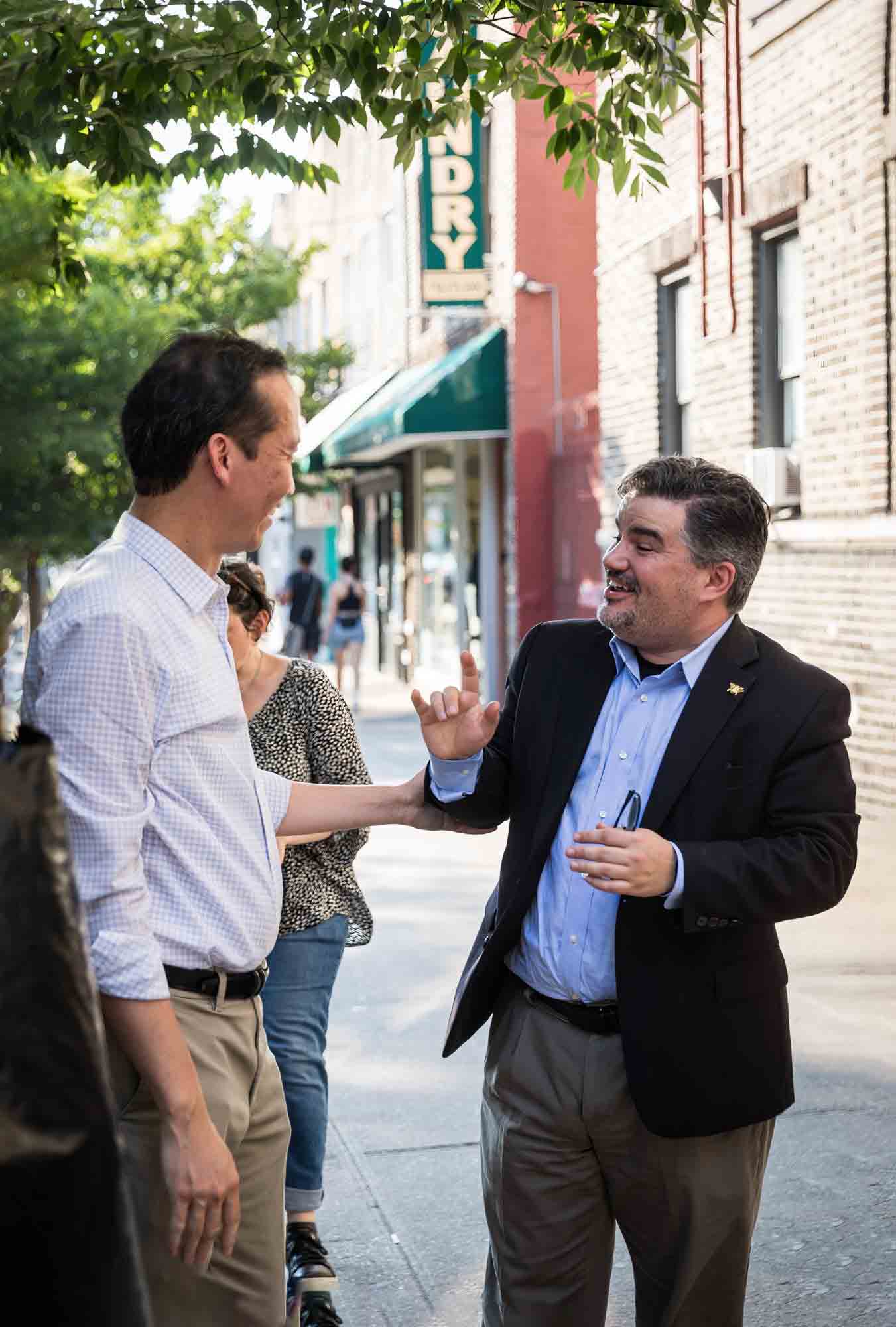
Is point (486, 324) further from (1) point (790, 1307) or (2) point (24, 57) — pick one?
(1) point (790, 1307)

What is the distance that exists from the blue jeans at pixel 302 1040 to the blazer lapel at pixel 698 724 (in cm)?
151

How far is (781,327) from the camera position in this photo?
12.2 m

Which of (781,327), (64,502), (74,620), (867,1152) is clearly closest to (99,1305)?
(74,620)

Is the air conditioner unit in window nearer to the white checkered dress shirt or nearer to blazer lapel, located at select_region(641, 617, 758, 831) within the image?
blazer lapel, located at select_region(641, 617, 758, 831)

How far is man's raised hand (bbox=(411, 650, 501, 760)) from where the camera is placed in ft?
9.80

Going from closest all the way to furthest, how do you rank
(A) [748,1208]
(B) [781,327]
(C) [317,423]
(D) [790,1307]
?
(A) [748,1208] < (D) [790,1307] < (B) [781,327] < (C) [317,423]

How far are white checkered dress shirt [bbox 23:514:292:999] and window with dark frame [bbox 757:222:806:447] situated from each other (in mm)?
10106

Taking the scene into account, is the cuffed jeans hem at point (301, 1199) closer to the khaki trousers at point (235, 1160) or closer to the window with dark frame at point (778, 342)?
the khaki trousers at point (235, 1160)

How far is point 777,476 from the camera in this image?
38.4ft

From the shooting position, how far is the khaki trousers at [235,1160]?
7.72 ft

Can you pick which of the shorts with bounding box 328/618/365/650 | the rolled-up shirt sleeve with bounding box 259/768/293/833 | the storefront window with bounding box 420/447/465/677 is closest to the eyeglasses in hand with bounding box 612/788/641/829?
the rolled-up shirt sleeve with bounding box 259/768/293/833

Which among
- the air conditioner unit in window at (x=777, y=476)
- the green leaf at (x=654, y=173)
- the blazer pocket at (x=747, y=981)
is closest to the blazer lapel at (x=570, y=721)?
the blazer pocket at (x=747, y=981)

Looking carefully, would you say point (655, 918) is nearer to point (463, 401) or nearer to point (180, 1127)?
point (180, 1127)

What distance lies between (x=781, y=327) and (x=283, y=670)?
885 centimetres
